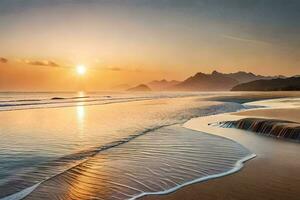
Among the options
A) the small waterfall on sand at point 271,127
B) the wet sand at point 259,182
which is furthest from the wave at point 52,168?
the small waterfall on sand at point 271,127

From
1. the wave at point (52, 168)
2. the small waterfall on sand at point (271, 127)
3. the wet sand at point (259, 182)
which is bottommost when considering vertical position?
the wet sand at point (259, 182)

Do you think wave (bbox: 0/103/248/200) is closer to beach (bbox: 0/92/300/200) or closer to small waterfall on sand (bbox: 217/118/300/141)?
beach (bbox: 0/92/300/200)

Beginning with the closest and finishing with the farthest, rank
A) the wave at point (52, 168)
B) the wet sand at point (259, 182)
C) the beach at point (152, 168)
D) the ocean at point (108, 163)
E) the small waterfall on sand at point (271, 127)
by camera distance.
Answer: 1. the wet sand at point (259, 182)
2. the beach at point (152, 168)
3. the ocean at point (108, 163)
4. the wave at point (52, 168)
5. the small waterfall on sand at point (271, 127)

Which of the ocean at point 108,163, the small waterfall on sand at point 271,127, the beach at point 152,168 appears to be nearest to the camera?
the beach at point 152,168

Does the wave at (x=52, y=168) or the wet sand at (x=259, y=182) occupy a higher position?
the wave at (x=52, y=168)

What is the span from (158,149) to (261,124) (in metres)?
9.61

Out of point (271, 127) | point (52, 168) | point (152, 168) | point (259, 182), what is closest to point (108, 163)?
point (152, 168)

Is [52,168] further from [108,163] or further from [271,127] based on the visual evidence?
[271,127]

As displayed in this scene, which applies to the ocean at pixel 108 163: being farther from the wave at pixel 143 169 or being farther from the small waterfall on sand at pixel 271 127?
the small waterfall on sand at pixel 271 127

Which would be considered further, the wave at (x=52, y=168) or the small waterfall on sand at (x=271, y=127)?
the small waterfall on sand at (x=271, y=127)

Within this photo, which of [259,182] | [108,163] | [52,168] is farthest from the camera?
[108,163]

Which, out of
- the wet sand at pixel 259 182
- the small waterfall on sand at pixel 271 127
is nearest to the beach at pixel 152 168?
the wet sand at pixel 259 182

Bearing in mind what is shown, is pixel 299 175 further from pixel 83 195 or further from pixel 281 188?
pixel 83 195

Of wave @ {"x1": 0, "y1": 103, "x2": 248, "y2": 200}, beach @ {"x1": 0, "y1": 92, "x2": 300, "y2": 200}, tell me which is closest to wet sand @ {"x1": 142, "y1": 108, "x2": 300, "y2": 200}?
beach @ {"x1": 0, "y1": 92, "x2": 300, "y2": 200}
